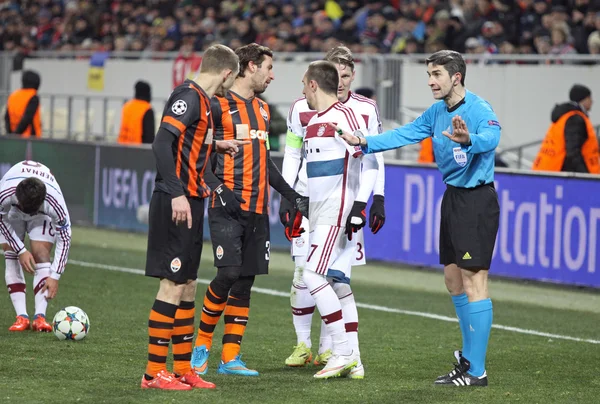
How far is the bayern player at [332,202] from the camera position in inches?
283

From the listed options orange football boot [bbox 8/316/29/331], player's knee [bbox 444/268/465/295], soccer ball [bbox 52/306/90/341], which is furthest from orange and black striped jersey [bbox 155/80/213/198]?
orange football boot [bbox 8/316/29/331]

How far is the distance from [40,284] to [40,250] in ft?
0.89

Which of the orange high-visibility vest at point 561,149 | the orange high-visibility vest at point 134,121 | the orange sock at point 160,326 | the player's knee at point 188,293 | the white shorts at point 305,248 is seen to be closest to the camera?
the orange sock at point 160,326

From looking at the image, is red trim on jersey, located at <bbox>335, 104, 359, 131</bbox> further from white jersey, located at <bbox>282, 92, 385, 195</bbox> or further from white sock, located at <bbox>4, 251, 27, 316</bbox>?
white sock, located at <bbox>4, 251, 27, 316</bbox>

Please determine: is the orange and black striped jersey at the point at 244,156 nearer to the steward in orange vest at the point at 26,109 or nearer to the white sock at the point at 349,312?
the white sock at the point at 349,312

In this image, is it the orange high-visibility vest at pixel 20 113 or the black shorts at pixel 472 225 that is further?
the orange high-visibility vest at pixel 20 113

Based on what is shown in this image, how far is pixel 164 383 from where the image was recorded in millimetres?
Result: 6602

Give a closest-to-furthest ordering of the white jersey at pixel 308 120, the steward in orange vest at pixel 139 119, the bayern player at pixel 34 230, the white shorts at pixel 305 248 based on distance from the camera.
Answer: the white jersey at pixel 308 120 → the white shorts at pixel 305 248 → the bayern player at pixel 34 230 → the steward in orange vest at pixel 139 119

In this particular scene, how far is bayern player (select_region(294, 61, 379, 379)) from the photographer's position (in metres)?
7.18

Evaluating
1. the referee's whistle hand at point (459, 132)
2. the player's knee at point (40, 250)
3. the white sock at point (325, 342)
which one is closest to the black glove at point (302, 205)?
the white sock at point (325, 342)

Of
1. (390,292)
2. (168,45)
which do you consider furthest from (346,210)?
(168,45)

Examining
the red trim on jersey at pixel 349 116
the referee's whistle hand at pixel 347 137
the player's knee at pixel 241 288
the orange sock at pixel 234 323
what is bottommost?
the orange sock at pixel 234 323

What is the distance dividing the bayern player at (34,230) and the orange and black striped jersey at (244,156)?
1.58 m

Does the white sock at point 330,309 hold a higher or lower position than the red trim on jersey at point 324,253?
lower
